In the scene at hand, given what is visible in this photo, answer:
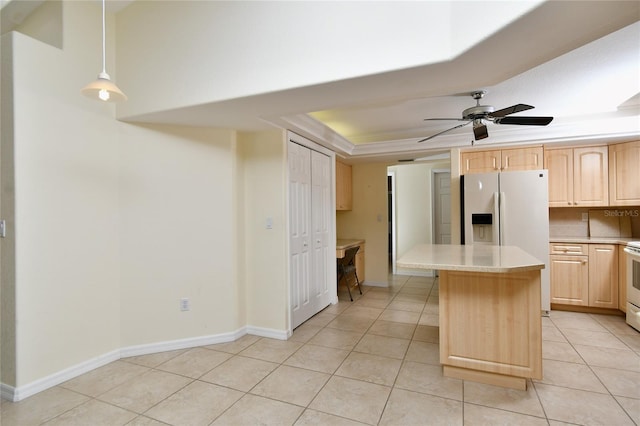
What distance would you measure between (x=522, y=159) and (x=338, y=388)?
3575mm

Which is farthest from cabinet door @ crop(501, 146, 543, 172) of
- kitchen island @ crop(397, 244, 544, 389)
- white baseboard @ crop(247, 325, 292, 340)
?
white baseboard @ crop(247, 325, 292, 340)

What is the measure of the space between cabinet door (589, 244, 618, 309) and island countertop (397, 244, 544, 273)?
75.8 inches

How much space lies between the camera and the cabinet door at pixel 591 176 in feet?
12.5

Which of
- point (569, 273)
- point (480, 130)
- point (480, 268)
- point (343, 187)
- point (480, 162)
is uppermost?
point (480, 130)

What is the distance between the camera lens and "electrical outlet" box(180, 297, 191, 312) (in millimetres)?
2971

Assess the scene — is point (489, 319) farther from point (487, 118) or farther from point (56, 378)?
point (56, 378)

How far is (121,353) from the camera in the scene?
9.10 feet

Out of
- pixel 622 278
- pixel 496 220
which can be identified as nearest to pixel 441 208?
pixel 496 220

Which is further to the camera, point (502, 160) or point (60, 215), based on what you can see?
point (502, 160)

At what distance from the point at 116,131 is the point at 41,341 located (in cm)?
173

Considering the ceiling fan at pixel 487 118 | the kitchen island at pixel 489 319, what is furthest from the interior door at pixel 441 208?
the kitchen island at pixel 489 319

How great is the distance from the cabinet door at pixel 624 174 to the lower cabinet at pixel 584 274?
59 centimetres

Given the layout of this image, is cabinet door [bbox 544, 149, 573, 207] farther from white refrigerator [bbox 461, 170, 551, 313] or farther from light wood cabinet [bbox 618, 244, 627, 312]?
light wood cabinet [bbox 618, 244, 627, 312]

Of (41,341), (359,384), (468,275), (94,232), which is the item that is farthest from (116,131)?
(468,275)
